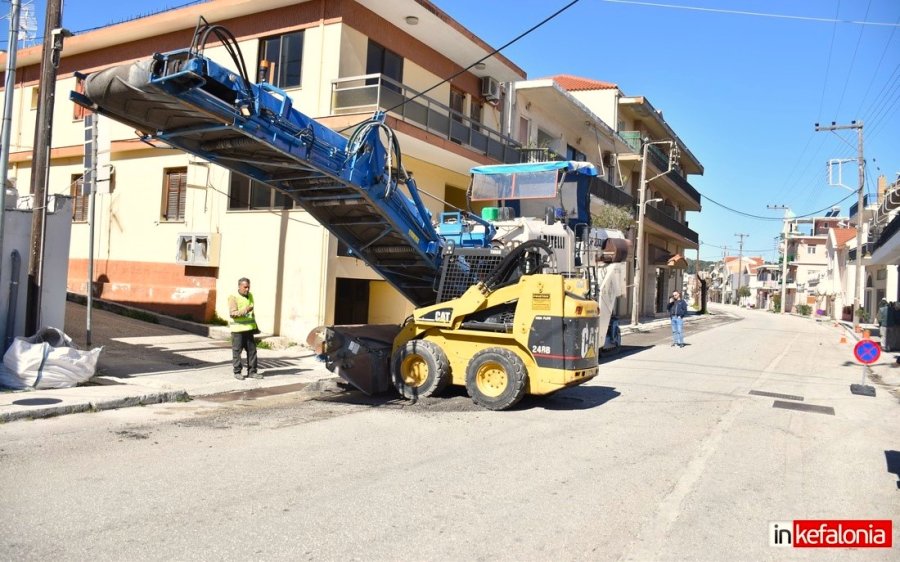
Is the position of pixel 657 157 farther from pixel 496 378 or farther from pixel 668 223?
pixel 496 378

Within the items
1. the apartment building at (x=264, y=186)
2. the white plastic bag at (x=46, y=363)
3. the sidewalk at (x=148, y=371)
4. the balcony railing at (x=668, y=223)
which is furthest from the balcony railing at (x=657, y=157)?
the white plastic bag at (x=46, y=363)

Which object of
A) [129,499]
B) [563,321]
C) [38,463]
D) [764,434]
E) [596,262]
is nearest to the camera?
[129,499]

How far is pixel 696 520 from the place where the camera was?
5.02 meters

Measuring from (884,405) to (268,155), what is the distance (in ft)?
33.9

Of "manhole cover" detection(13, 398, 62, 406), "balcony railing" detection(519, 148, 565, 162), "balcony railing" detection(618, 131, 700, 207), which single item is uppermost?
"balcony railing" detection(618, 131, 700, 207)

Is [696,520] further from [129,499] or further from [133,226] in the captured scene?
[133,226]

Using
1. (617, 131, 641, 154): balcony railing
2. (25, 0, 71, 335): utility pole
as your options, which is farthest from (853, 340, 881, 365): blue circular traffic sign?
(617, 131, 641, 154): balcony railing

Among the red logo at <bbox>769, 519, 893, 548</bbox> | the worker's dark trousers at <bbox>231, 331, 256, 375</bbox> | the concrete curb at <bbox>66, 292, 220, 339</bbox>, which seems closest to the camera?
the red logo at <bbox>769, 519, 893, 548</bbox>

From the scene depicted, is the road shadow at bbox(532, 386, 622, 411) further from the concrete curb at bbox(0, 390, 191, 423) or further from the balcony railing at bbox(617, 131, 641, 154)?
the balcony railing at bbox(617, 131, 641, 154)

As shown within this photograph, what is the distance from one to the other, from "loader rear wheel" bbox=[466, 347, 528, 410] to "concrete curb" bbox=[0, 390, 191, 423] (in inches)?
161

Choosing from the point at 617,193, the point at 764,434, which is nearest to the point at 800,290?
the point at 617,193

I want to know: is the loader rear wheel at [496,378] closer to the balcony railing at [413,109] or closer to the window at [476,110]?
the balcony railing at [413,109]

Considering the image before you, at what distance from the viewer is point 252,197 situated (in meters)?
17.0

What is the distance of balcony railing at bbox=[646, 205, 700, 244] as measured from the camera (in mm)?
39319
